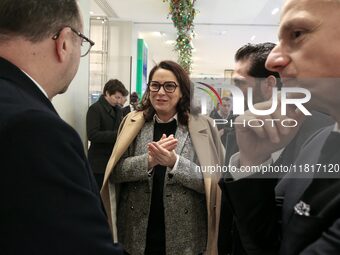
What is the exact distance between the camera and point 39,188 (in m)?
0.68

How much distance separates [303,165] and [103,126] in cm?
255

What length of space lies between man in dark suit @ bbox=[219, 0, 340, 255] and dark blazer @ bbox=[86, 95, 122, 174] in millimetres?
2238

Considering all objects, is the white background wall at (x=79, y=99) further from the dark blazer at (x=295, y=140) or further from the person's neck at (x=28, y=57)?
the dark blazer at (x=295, y=140)

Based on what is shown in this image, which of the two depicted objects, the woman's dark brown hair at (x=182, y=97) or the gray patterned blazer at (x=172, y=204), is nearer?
the gray patterned blazer at (x=172, y=204)

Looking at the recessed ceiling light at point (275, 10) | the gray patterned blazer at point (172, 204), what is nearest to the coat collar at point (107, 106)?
the gray patterned blazer at point (172, 204)

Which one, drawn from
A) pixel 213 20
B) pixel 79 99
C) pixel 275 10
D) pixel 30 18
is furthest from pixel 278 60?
pixel 213 20

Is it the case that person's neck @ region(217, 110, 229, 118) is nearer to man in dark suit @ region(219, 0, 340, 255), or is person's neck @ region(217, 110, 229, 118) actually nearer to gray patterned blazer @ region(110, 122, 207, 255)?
man in dark suit @ region(219, 0, 340, 255)

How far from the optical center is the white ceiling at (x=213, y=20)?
5.13m

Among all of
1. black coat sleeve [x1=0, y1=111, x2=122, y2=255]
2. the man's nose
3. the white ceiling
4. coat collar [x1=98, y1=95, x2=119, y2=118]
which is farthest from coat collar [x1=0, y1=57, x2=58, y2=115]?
the white ceiling

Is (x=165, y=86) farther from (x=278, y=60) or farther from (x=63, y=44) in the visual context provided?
(x=278, y=60)

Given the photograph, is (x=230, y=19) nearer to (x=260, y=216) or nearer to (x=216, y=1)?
(x=216, y=1)

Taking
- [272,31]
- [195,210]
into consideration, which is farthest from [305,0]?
[272,31]

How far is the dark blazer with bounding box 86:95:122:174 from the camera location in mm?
2816

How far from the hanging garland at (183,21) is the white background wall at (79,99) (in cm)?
A: 162
